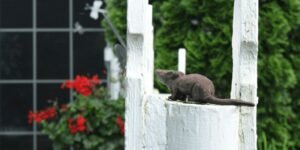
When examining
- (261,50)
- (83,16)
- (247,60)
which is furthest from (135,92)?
(83,16)

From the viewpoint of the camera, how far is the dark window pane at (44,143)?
839 centimetres

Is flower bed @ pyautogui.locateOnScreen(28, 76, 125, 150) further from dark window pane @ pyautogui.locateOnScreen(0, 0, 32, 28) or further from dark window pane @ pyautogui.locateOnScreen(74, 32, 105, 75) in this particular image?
dark window pane @ pyautogui.locateOnScreen(0, 0, 32, 28)

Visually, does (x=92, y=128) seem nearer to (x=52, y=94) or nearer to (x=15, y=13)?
(x=52, y=94)

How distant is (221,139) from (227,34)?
11.4 feet

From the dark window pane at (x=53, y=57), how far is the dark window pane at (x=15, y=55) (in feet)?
0.44

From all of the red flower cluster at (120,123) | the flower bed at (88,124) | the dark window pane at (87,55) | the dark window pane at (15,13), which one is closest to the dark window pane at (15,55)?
the dark window pane at (15,13)

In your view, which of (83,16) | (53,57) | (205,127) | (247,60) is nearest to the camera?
(205,127)

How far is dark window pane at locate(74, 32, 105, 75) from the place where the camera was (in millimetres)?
8344

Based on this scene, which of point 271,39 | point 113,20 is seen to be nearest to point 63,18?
point 113,20

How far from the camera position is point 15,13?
8352 millimetres

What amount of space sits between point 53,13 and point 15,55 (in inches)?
27.4

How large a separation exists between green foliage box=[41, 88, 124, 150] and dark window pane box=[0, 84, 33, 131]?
6.33 ft

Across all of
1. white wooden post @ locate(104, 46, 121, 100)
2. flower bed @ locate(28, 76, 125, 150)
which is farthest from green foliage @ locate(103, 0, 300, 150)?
white wooden post @ locate(104, 46, 121, 100)

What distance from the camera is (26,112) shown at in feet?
27.5
